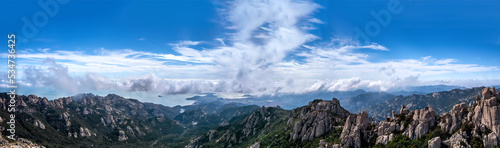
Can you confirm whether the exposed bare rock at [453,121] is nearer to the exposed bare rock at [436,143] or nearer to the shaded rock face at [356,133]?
the exposed bare rock at [436,143]

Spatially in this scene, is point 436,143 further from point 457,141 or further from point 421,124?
point 421,124

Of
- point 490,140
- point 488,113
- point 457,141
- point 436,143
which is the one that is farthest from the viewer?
point 436,143

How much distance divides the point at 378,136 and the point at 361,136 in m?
10.7

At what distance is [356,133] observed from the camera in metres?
153

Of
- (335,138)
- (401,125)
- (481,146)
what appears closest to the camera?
(481,146)

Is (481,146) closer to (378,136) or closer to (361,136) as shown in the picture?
(378,136)

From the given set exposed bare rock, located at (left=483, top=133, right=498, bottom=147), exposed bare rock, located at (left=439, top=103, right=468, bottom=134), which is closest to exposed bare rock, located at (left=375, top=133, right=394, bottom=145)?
exposed bare rock, located at (left=439, top=103, right=468, bottom=134)

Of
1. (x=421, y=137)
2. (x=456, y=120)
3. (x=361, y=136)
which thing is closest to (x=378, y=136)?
(x=361, y=136)

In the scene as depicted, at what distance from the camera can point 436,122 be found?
126062 millimetres

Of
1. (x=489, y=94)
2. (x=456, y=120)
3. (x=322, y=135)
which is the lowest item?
(x=322, y=135)

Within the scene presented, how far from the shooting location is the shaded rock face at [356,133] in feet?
492

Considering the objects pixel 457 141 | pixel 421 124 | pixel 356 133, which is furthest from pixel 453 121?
pixel 356 133

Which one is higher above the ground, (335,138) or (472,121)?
(472,121)

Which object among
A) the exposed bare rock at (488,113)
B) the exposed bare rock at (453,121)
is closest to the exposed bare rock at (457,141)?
the exposed bare rock at (453,121)
